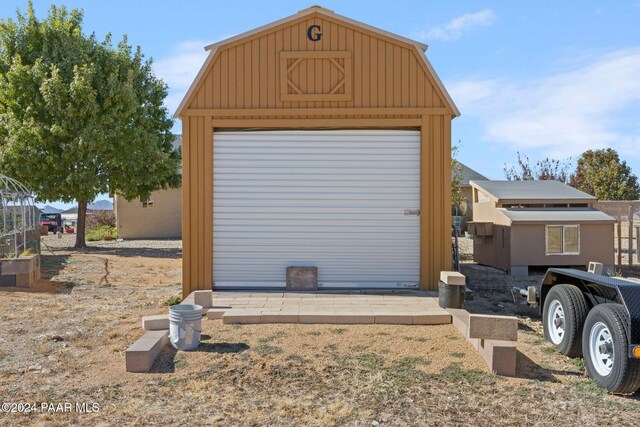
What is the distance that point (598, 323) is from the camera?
542 centimetres

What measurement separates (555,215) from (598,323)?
30.0ft

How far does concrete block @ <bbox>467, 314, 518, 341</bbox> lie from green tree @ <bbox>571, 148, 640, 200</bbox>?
105ft

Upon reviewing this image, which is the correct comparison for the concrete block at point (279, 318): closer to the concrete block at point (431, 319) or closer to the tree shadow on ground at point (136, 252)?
the concrete block at point (431, 319)

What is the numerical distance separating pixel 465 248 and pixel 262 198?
1312 cm

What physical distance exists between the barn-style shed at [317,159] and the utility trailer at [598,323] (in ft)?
10.3

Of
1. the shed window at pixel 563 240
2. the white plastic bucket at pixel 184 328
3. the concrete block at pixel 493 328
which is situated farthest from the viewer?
the shed window at pixel 563 240

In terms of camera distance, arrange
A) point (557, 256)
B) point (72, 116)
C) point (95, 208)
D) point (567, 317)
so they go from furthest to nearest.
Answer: point (95, 208) < point (72, 116) < point (557, 256) < point (567, 317)

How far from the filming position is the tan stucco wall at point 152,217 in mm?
30219

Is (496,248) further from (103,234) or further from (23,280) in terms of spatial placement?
(103,234)

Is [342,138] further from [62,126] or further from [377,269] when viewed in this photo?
[62,126]

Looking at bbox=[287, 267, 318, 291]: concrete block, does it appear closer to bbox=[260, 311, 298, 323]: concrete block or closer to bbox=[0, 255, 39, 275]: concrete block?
bbox=[260, 311, 298, 323]: concrete block

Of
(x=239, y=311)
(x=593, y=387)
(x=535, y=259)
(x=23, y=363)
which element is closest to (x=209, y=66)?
(x=239, y=311)

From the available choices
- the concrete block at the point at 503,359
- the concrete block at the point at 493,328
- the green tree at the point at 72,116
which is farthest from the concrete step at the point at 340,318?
the green tree at the point at 72,116

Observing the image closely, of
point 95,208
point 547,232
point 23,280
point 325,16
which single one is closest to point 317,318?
point 325,16
